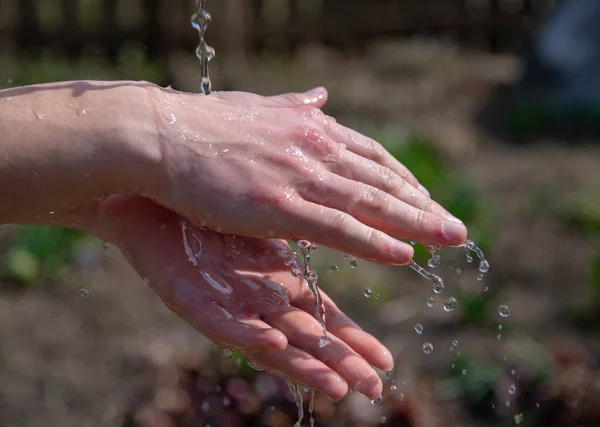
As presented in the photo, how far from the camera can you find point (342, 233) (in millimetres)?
1662

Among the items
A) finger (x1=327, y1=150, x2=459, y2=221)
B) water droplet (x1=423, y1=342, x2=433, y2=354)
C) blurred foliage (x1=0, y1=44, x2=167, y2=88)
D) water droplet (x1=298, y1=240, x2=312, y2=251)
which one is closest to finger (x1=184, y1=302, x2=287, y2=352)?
water droplet (x1=298, y1=240, x2=312, y2=251)

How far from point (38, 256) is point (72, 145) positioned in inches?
97.4

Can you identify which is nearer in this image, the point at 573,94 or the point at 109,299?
the point at 109,299

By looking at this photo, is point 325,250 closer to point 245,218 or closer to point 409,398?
point 409,398

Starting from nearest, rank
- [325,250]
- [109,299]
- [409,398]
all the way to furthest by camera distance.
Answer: [409,398] < [109,299] < [325,250]

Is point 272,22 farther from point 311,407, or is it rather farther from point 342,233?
point 342,233

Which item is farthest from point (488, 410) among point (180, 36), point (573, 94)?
point (180, 36)

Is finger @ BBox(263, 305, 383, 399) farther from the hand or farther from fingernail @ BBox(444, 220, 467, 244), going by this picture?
fingernail @ BBox(444, 220, 467, 244)

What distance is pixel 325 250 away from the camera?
4152 millimetres

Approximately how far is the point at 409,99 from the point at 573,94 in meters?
1.30

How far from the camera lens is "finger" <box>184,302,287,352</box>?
168 centimetres

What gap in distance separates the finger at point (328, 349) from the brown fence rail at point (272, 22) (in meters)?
6.11

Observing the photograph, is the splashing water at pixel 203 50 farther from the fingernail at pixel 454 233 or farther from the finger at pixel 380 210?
the fingernail at pixel 454 233

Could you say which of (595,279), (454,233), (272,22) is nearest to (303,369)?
(454,233)
